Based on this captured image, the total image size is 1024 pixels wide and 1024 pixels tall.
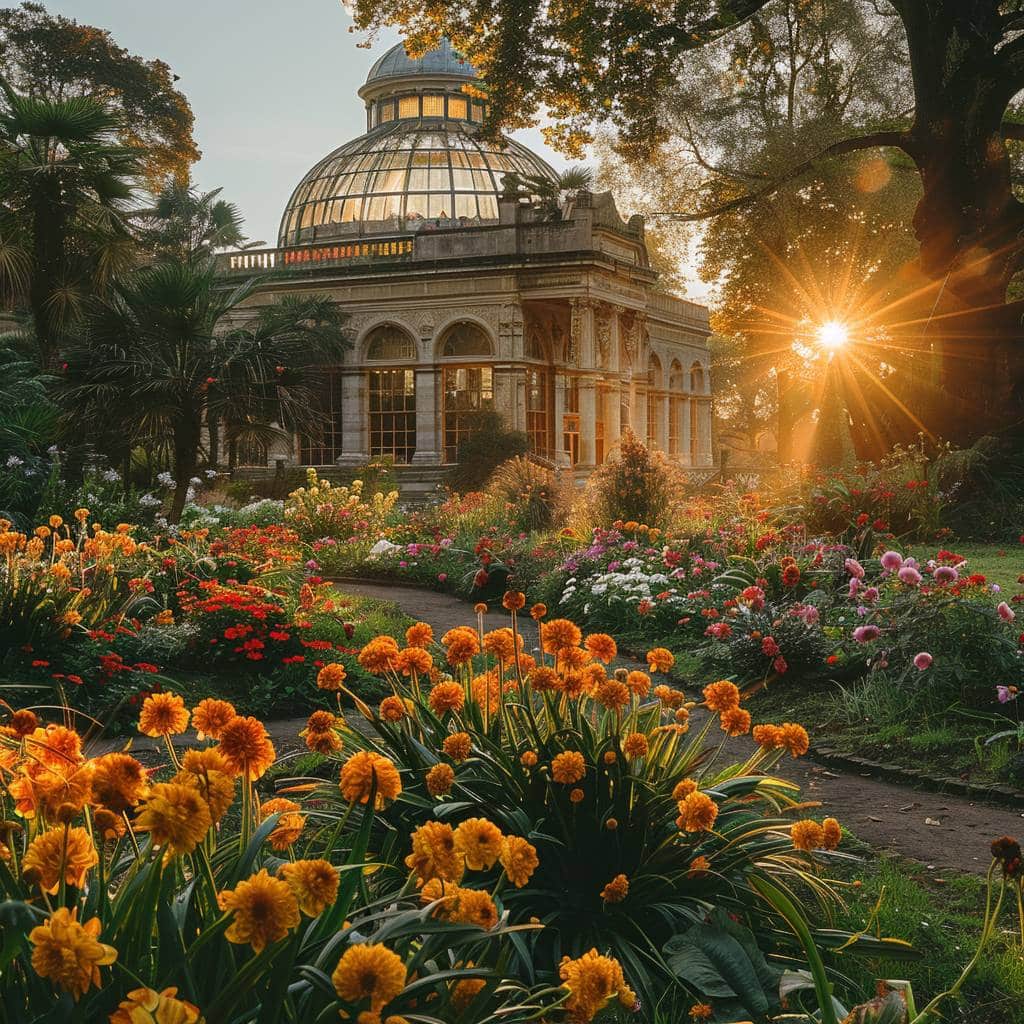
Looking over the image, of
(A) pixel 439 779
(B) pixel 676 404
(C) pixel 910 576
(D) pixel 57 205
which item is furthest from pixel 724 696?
(B) pixel 676 404

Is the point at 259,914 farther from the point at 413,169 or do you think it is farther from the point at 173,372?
the point at 413,169

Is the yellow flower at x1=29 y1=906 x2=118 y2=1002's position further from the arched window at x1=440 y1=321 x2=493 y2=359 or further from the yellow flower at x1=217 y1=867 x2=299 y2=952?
the arched window at x1=440 y1=321 x2=493 y2=359

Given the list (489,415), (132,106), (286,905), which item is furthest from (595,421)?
(286,905)

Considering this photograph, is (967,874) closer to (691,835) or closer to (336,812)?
(691,835)

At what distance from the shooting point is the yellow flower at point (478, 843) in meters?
1.99

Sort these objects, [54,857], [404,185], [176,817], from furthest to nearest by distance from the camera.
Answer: [404,185] < [54,857] < [176,817]

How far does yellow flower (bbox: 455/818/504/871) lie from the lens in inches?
78.5

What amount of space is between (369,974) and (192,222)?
36054mm

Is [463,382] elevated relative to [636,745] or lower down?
elevated

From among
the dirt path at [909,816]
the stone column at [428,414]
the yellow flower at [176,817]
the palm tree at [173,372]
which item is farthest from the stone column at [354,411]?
the yellow flower at [176,817]

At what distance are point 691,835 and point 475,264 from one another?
28.4m

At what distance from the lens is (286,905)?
5.34 ft

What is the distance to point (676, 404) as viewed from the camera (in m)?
42.8

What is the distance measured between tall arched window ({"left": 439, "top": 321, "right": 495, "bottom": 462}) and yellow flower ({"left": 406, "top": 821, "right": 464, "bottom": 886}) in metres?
28.8
